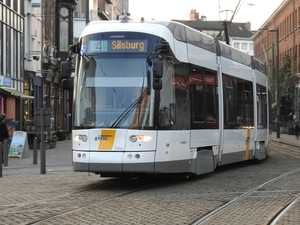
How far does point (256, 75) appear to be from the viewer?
73.4 ft

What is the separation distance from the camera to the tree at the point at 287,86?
68312mm

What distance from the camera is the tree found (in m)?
68.3

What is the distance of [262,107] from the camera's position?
23.4m

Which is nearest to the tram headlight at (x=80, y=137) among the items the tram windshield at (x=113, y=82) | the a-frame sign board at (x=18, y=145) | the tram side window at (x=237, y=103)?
the tram windshield at (x=113, y=82)

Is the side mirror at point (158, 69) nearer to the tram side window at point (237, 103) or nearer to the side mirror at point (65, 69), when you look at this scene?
the side mirror at point (65, 69)

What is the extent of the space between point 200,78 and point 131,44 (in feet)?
8.89

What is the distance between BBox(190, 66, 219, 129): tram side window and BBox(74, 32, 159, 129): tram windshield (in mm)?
2030

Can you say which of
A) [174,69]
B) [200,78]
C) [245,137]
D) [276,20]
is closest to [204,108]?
[200,78]

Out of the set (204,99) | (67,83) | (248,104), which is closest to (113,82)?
(67,83)

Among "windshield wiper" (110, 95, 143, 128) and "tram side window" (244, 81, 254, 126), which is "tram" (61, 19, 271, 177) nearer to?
"windshield wiper" (110, 95, 143, 128)

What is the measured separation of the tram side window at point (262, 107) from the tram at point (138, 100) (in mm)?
7161

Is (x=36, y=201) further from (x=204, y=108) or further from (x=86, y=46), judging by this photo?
(x=204, y=108)

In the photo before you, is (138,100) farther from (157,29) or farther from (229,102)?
(229,102)

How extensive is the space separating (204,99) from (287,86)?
5455cm
